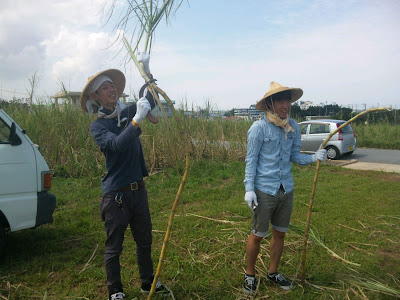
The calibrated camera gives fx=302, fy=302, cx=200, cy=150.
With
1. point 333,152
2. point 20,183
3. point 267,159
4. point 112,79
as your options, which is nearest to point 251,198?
point 267,159

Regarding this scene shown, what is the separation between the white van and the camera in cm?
312

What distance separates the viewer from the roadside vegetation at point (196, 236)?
2.82 m

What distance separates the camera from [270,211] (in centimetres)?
255

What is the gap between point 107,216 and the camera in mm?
2363

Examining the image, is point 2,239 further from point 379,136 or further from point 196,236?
point 379,136

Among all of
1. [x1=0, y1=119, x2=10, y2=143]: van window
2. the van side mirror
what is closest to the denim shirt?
the van side mirror

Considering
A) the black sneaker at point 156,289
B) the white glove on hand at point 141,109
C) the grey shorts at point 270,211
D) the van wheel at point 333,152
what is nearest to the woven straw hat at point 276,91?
the grey shorts at point 270,211

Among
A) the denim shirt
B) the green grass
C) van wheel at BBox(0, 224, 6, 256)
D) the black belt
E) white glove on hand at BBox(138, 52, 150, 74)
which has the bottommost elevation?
the green grass

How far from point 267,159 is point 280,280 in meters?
1.15

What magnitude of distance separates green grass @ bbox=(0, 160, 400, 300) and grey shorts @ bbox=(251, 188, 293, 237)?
0.62 meters

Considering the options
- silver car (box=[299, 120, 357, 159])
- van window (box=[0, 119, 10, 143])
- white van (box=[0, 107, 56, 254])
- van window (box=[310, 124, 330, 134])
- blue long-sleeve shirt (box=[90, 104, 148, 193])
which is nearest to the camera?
blue long-sleeve shirt (box=[90, 104, 148, 193])

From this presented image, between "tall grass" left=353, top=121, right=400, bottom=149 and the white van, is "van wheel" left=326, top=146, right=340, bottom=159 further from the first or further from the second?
the white van

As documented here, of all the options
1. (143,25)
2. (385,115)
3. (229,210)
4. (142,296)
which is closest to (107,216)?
(142,296)

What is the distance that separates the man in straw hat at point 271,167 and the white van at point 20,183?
91.8 inches
